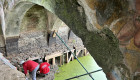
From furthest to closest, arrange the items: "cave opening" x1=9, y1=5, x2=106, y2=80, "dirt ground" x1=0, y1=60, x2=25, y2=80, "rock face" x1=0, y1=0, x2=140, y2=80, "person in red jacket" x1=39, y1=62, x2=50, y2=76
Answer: "cave opening" x1=9, y1=5, x2=106, y2=80 < "person in red jacket" x1=39, y1=62, x2=50, y2=76 < "dirt ground" x1=0, y1=60, x2=25, y2=80 < "rock face" x1=0, y1=0, x2=140, y2=80

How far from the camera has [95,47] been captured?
1.61 metres

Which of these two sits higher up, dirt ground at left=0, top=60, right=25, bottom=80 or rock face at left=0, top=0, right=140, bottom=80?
rock face at left=0, top=0, right=140, bottom=80

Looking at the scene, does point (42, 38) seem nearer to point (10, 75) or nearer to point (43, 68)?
point (43, 68)

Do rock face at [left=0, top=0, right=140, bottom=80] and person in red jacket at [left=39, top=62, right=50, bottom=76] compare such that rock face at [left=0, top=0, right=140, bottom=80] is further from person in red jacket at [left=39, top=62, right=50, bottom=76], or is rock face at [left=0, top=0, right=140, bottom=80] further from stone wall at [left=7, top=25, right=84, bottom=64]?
stone wall at [left=7, top=25, right=84, bottom=64]

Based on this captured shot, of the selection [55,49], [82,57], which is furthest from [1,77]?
[82,57]

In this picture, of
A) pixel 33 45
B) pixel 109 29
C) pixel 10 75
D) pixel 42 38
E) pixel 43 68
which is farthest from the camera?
pixel 42 38

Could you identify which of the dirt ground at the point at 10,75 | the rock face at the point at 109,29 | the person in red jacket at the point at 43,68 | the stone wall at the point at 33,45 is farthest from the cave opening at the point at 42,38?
the dirt ground at the point at 10,75

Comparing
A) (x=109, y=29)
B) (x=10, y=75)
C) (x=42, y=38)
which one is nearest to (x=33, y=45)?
(x=42, y=38)

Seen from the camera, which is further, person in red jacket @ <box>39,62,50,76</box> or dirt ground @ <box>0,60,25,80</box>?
person in red jacket @ <box>39,62,50,76</box>

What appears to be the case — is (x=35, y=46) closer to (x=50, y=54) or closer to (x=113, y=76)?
(x=50, y=54)

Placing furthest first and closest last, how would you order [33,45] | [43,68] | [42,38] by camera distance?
[42,38], [33,45], [43,68]

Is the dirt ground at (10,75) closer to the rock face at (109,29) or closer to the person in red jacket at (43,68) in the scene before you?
the rock face at (109,29)

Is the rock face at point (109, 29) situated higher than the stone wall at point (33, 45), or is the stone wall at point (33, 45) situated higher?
the rock face at point (109, 29)

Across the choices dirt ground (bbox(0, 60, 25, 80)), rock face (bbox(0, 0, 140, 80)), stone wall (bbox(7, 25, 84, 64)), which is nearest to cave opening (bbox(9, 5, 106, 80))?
stone wall (bbox(7, 25, 84, 64))
